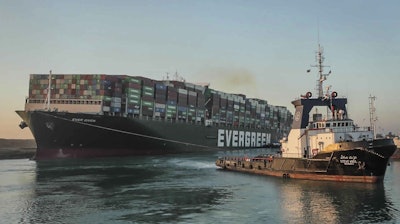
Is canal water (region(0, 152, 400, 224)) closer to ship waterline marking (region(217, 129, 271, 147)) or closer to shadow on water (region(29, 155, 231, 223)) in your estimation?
shadow on water (region(29, 155, 231, 223))

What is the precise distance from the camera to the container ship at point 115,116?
59.1m

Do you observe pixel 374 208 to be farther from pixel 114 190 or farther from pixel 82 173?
pixel 82 173

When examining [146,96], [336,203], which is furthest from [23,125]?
[336,203]

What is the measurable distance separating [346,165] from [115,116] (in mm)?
43696

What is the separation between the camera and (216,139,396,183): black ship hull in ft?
94.1

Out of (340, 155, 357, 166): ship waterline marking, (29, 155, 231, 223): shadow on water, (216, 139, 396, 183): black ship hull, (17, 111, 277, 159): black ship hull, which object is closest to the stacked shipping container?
(17, 111, 277, 159): black ship hull

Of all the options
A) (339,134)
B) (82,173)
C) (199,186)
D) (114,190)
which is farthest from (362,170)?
(82,173)

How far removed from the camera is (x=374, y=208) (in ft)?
70.2

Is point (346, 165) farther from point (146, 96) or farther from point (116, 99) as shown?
point (146, 96)

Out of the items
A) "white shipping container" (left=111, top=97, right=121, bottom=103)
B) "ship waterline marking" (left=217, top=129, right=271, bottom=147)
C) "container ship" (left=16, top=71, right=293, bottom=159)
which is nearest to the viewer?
"container ship" (left=16, top=71, right=293, bottom=159)

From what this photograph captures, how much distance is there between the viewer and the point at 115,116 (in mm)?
63781

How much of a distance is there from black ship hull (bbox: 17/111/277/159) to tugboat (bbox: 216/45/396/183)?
→ 32.4m

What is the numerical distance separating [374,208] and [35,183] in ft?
90.8

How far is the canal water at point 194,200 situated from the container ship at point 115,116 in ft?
79.1
